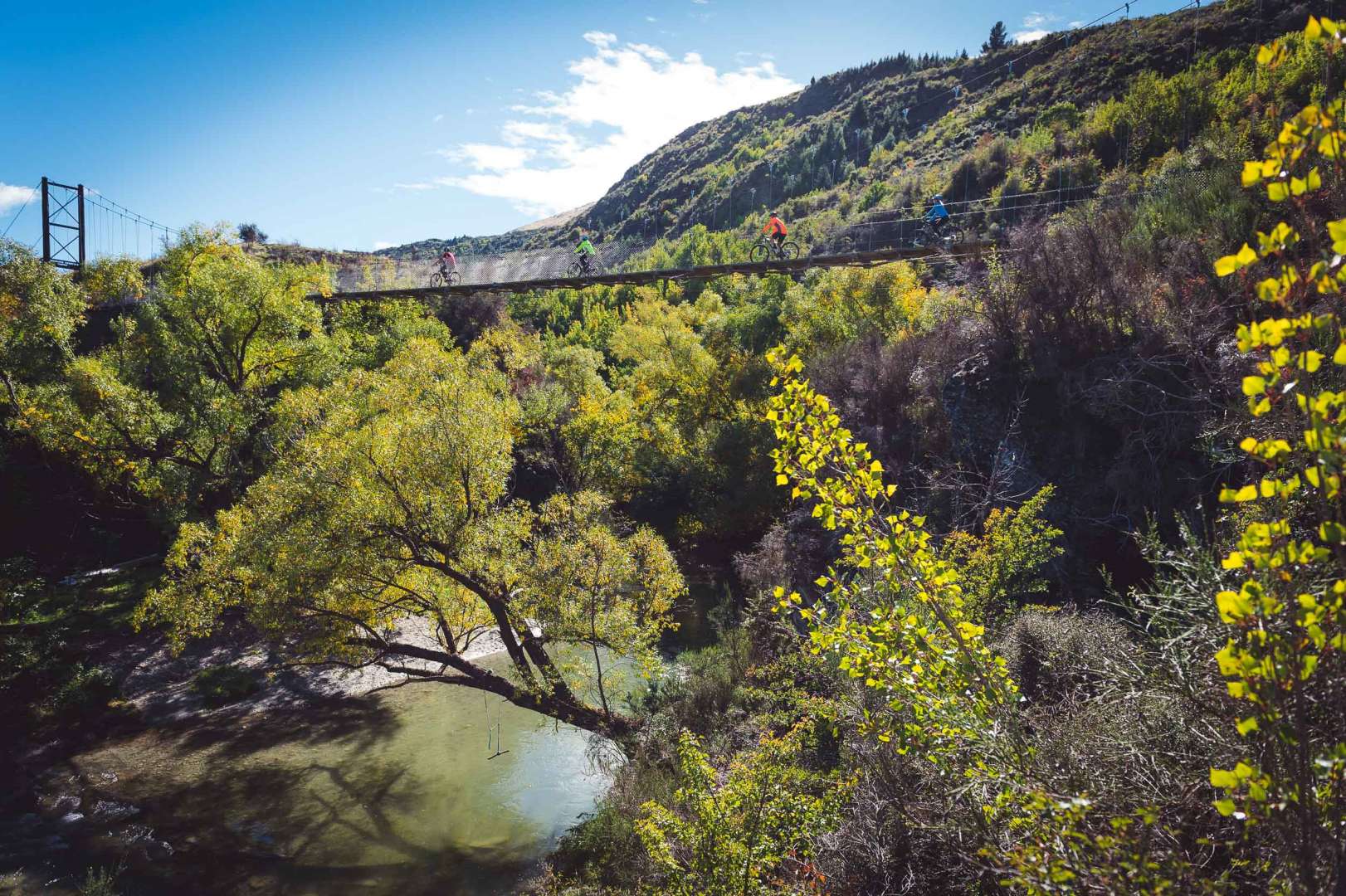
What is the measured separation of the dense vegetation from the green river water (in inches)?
55.2

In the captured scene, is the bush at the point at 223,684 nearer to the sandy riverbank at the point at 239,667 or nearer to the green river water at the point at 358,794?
the sandy riverbank at the point at 239,667

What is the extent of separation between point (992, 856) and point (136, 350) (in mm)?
25990

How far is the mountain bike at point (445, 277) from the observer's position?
3053 centimetres

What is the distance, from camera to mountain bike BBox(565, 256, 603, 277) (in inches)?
1026

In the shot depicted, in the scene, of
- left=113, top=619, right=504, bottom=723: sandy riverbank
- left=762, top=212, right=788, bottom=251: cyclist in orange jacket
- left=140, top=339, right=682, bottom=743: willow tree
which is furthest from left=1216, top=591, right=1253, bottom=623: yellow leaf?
left=762, top=212, right=788, bottom=251: cyclist in orange jacket

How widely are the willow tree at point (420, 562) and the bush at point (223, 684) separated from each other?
4.12m

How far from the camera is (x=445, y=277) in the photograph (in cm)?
3078

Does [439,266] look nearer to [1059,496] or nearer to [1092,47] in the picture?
[1059,496]

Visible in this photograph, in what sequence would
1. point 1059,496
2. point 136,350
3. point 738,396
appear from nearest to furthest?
1. point 1059,496
2. point 136,350
3. point 738,396

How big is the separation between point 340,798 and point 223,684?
19.7 ft

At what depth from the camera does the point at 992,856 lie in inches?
120

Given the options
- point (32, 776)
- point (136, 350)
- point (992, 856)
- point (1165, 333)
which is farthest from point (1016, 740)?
point (136, 350)

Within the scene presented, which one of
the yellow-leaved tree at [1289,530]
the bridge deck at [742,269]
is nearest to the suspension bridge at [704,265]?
the bridge deck at [742,269]

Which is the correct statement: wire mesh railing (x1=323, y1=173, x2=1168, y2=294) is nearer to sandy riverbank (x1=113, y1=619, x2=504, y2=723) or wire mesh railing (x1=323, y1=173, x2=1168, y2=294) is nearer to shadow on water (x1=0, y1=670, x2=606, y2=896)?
sandy riverbank (x1=113, y1=619, x2=504, y2=723)
